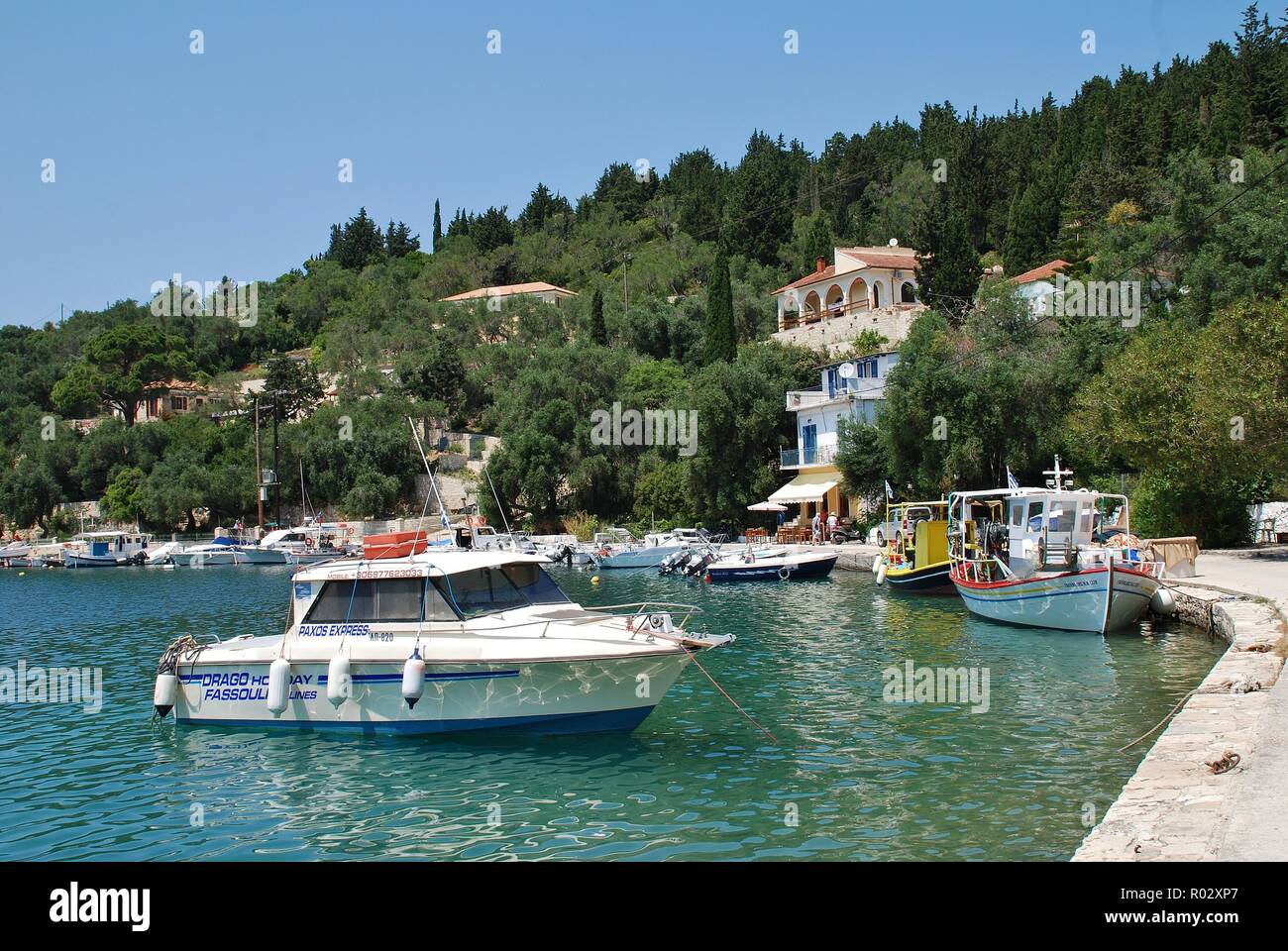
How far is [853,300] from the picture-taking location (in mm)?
68812

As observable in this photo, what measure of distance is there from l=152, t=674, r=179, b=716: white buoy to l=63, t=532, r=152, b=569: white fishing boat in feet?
191

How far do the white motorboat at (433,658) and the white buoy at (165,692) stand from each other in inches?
0.8

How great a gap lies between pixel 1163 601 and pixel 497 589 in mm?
15631

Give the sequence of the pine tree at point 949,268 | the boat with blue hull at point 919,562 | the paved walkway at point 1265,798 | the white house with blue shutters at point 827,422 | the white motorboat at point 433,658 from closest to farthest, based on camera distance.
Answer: the paved walkway at point 1265,798 < the white motorboat at point 433,658 < the boat with blue hull at point 919,562 < the white house with blue shutters at point 827,422 < the pine tree at point 949,268

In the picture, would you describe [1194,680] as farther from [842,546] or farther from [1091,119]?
[1091,119]

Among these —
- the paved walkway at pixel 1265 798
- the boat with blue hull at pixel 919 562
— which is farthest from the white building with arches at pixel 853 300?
the paved walkway at pixel 1265 798

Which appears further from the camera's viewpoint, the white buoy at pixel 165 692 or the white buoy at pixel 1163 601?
the white buoy at pixel 1163 601

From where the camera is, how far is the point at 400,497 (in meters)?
71.0

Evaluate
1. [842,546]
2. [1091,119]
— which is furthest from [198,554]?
[1091,119]

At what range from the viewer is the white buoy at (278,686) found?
534 inches

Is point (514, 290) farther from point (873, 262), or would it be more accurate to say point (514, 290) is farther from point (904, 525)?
point (904, 525)

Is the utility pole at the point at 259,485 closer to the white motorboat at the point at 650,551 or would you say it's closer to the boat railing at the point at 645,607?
the white motorboat at the point at 650,551

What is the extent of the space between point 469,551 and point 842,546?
3251 centimetres

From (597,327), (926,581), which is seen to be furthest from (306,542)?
(926,581)
